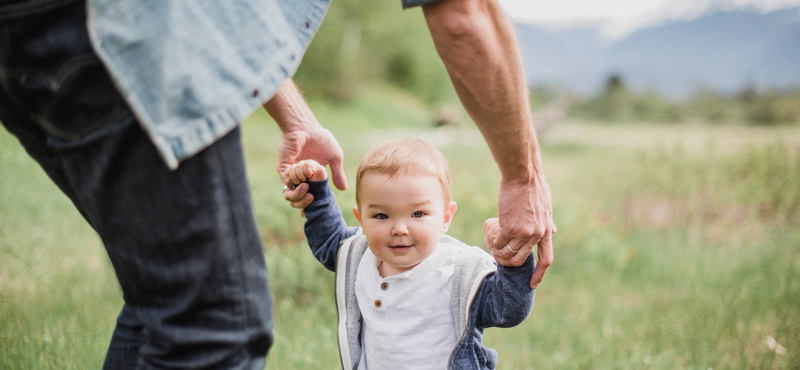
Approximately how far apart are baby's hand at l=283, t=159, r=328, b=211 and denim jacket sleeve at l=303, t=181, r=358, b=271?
4 cm

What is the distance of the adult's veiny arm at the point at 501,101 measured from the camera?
1143 millimetres

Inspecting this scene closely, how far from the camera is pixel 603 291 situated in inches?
160

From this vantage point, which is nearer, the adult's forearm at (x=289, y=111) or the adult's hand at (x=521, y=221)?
the adult's hand at (x=521, y=221)

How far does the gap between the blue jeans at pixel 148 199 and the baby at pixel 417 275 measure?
616 millimetres

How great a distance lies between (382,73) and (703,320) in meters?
31.9

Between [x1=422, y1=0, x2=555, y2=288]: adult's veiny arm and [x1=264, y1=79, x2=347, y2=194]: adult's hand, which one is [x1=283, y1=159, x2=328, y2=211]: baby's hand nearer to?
[x1=264, y1=79, x2=347, y2=194]: adult's hand

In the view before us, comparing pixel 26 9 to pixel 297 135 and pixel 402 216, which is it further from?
pixel 402 216

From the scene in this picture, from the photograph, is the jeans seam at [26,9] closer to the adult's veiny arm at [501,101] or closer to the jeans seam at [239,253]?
the jeans seam at [239,253]

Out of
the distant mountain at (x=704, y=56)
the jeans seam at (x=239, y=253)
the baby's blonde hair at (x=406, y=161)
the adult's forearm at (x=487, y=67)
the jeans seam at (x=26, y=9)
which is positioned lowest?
the distant mountain at (x=704, y=56)

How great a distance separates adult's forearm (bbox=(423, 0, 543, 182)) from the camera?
113 cm

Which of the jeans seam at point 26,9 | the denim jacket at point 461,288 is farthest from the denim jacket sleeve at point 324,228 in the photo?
the jeans seam at point 26,9

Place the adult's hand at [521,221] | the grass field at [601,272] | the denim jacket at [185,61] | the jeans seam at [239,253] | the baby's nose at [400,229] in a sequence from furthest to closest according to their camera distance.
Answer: the grass field at [601,272], the baby's nose at [400,229], the adult's hand at [521,221], the jeans seam at [239,253], the denim jacket at [185,61]

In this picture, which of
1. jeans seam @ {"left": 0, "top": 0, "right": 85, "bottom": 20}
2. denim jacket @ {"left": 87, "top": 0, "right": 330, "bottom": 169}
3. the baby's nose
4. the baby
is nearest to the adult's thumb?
the baby

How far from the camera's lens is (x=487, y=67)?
1172 mm
